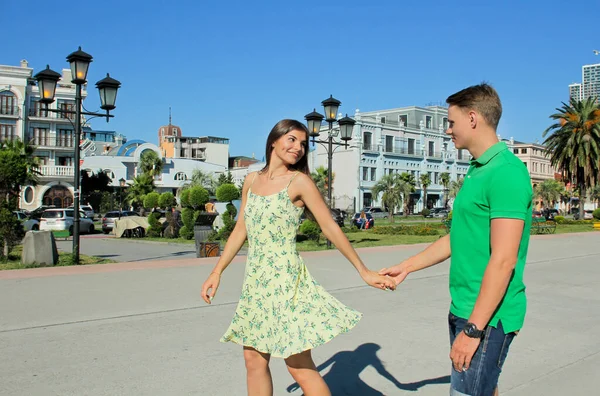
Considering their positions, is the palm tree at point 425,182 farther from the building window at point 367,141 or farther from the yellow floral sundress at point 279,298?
the yellow floral sundress at point 279,298

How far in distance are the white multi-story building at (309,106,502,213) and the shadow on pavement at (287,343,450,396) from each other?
178 ft

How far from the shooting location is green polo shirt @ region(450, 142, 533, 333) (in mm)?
2361

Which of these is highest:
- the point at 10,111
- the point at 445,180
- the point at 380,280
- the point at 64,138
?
the point at 10,111

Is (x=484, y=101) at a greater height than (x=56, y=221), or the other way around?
(x=484, y=101)

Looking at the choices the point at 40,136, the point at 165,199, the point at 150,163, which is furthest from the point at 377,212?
the point at 165,199

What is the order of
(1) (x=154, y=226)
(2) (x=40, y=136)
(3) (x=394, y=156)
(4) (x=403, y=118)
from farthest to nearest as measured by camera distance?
1. (4) (x=403, y=118)
2. (3) (x=394, y=156)
3. (2) (x=40, y=136)
4. (1) (x=154, y=226)

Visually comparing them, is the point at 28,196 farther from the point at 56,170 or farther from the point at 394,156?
the point at 394,156

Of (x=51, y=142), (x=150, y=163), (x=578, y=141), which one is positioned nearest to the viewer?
(x=578, y=141)

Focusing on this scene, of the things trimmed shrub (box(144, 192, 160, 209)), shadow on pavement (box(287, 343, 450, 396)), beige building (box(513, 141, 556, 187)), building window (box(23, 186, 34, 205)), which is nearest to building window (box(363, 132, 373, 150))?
building window (box(23, 186, 34, 205))

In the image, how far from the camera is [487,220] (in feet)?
8.05

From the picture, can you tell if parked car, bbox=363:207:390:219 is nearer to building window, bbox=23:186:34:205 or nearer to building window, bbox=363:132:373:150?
building window, bbox=363:132:373:150

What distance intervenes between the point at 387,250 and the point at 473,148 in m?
15.5

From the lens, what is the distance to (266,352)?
10.7ft

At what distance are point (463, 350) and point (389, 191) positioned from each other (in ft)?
174
